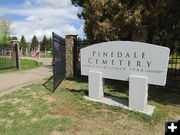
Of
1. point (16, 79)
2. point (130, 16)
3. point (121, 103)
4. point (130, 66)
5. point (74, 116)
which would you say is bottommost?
point (74, 116)

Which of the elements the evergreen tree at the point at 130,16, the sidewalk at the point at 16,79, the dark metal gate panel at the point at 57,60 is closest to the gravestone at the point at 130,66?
the dark metal gate panel at the point at 57,60

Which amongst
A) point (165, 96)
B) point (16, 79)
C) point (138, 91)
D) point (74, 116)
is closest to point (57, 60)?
point (16, 79)

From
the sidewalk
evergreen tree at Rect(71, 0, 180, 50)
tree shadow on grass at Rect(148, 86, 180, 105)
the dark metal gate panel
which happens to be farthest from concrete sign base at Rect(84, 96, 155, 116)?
the sidewalk

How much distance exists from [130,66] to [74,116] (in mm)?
1960

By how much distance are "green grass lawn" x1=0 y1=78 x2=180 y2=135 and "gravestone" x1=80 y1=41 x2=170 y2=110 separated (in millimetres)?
507

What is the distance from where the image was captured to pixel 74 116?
335 centimetres

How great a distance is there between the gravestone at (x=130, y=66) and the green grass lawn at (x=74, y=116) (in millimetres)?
507

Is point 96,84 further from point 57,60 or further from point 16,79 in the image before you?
point 16,79

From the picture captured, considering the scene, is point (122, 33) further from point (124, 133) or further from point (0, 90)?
point (0, 90)

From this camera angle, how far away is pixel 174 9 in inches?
199

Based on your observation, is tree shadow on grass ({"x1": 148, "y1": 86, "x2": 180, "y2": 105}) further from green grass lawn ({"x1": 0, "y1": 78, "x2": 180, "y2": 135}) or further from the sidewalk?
the sidewalk

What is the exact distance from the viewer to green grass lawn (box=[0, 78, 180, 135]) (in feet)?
9.11

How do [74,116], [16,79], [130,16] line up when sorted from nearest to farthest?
[74,116]
[130,16]
[16,79]

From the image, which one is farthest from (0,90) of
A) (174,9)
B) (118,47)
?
(174,9)
